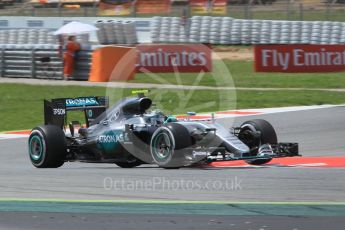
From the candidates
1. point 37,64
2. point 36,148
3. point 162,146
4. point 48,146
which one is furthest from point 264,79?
point 162,146

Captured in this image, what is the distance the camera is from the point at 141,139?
1119 centimetres

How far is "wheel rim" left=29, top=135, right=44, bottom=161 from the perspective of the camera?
11.8 meters

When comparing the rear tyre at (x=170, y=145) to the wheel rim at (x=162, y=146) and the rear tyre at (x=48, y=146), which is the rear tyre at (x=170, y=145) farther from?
the rear tyre at (x=48, y=146)

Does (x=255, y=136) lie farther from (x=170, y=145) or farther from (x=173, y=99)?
(x=173, y=99)

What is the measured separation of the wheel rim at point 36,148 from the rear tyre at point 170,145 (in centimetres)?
173

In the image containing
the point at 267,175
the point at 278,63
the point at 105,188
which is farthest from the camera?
the point at 278,63

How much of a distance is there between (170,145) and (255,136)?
51.1 inches

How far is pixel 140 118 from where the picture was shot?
11383 mm

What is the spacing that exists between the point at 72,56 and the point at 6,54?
2.78 meters

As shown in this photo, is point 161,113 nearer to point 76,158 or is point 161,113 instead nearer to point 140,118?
point 140,118

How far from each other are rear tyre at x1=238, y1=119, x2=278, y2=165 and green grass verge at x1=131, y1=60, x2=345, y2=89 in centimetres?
1254

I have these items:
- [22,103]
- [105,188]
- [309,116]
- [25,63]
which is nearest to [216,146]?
[105,188]

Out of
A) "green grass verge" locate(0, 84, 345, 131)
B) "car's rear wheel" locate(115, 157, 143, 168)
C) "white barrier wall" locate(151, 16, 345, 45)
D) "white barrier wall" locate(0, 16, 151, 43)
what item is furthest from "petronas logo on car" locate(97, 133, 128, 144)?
"white barrier wall" locate(0, 16, 151, 43)

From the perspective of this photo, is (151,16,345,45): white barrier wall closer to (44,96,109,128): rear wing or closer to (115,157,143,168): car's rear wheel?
(44,96,109,128): rear wing
